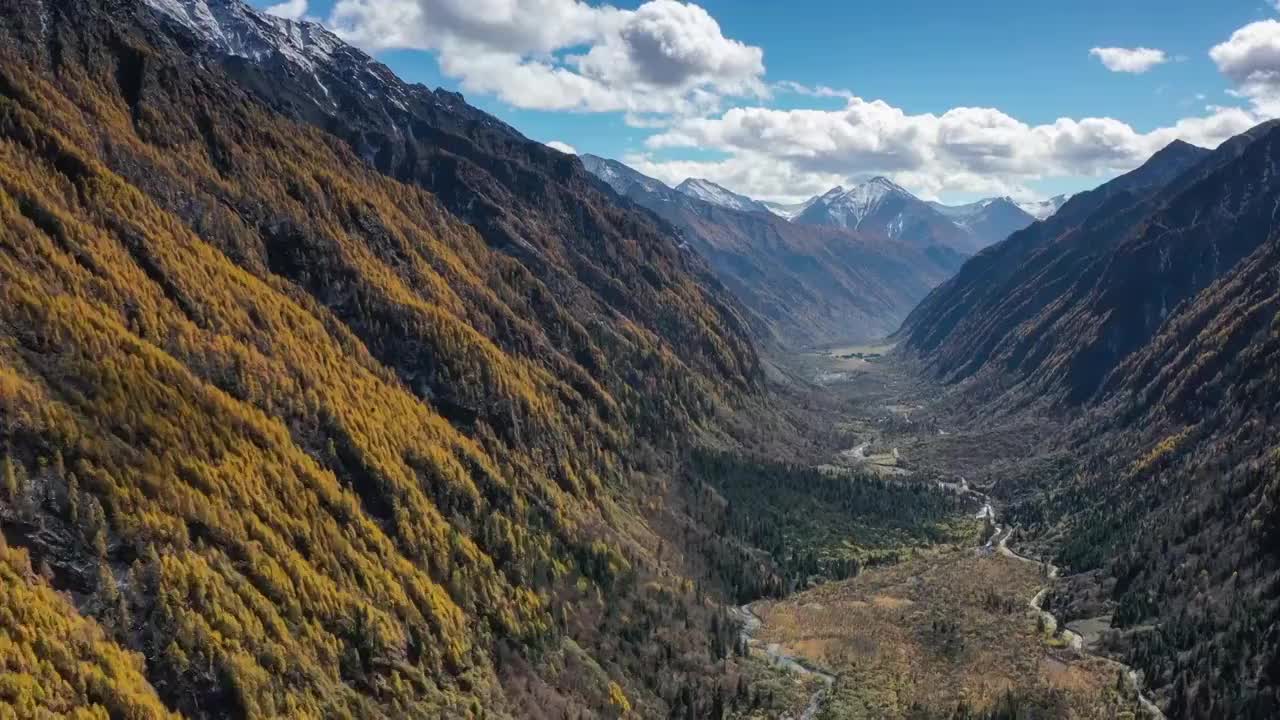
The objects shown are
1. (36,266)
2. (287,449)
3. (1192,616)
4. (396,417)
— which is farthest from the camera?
(396,417)

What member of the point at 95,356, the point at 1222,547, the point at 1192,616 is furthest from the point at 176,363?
the point at 1222,547

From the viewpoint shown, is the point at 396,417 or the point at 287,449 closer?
the point at 287,449

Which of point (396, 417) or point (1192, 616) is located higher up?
point (396, 417)

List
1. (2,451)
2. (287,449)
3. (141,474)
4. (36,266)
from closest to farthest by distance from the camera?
(2,451), (141,474), (36,266), (287,449)

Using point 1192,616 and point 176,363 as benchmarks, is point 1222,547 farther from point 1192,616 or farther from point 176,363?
point 176,363

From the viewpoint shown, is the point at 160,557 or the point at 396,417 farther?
the point at 396,417

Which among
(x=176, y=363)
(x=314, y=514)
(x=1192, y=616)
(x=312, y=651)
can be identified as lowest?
(x=1192, y=616)

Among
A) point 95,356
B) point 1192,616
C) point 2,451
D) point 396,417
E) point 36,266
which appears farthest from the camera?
point 396,417

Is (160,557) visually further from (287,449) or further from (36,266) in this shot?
(36,266)

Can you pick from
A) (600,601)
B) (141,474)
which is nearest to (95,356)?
(141,474)
